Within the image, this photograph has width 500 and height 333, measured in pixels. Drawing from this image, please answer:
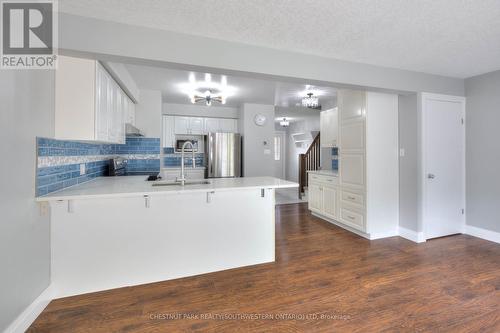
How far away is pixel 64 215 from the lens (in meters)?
2.07

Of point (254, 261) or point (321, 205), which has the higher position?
point (321, 205)

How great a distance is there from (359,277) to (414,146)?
81.8 inches

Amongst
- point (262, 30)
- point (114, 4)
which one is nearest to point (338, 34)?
point (262, 30)

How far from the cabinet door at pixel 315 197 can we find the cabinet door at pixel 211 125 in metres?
2.70

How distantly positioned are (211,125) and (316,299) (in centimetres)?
467

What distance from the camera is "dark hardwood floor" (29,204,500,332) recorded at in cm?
170

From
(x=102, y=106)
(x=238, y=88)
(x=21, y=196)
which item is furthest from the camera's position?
(x=238, y=88)

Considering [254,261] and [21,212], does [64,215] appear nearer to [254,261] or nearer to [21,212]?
[21,212]

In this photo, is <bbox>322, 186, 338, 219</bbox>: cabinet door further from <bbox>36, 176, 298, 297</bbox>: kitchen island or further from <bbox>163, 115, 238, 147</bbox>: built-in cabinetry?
<bbox>163, 115, 238, 147</bbox>: built-in cabinetry

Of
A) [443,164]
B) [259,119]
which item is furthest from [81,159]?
[443,164]

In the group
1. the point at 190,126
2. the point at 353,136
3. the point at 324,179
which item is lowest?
the point at 324,179

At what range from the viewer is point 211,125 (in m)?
5.86

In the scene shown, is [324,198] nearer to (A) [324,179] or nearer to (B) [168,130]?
(A) [324,179]

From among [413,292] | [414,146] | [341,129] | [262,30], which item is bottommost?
[413,292]
